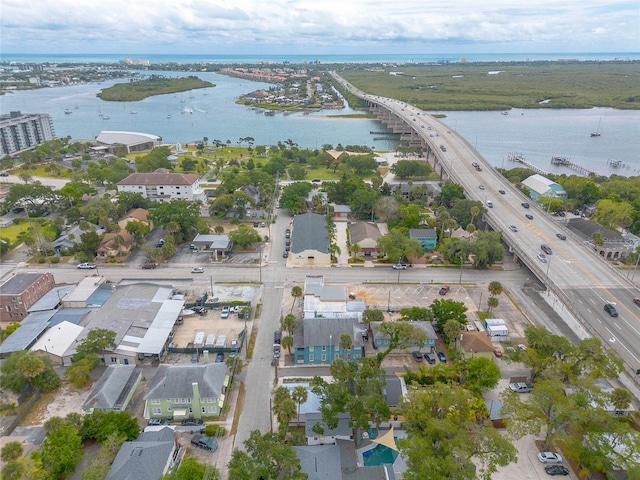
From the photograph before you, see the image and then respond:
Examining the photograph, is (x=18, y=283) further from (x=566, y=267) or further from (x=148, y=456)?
(x=566, y=267)

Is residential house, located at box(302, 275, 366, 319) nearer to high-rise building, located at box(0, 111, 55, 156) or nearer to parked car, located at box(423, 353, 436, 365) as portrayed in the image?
parked car, located at box(423, 353, 436, 365)

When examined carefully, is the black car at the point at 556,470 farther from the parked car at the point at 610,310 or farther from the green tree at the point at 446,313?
the parked car at the point at 610,310

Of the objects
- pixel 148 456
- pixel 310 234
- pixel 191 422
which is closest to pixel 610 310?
pixel 310 234

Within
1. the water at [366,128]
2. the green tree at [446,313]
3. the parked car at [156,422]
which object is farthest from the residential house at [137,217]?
the water at [366,128]

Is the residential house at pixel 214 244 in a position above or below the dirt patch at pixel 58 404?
above

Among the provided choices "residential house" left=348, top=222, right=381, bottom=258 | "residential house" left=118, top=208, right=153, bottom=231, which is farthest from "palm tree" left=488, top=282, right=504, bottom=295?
"residential house" left=118, top=208, right=153, bottom=231

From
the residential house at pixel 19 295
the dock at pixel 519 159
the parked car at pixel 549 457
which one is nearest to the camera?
the parked car at pixel 549 457
